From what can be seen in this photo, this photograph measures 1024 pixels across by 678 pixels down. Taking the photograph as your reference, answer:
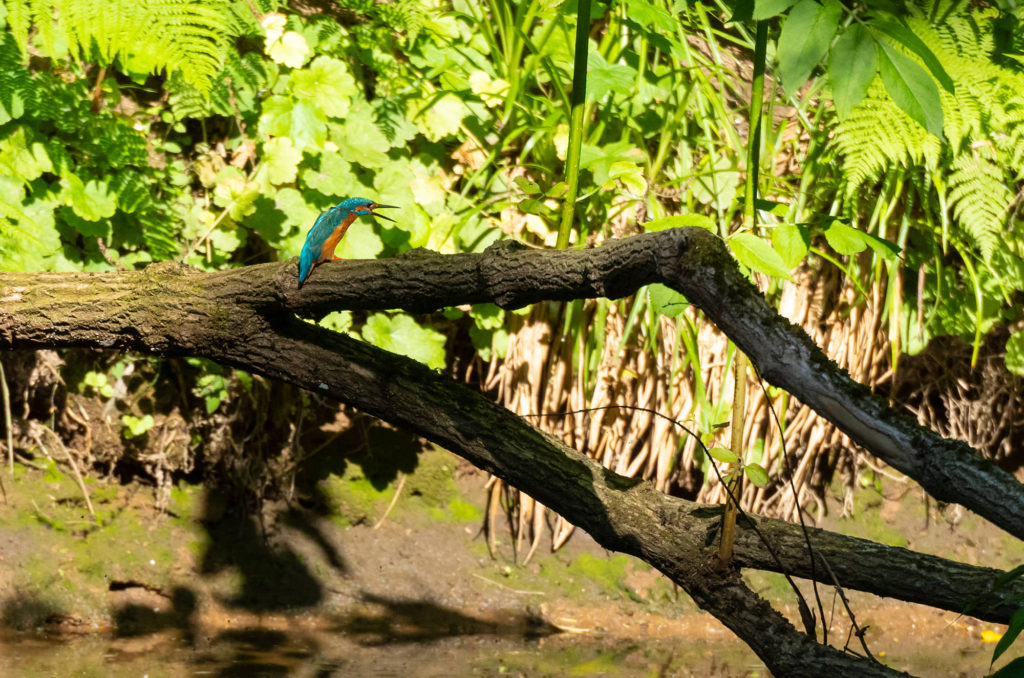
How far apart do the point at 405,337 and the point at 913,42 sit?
211cm

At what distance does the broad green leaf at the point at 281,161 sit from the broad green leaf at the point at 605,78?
937 millimetres

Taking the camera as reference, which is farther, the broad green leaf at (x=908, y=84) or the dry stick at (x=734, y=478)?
the dry stick at (x=734, y=478)

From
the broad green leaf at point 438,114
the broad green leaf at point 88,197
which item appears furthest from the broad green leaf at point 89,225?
the broad green leaf at point 438,114

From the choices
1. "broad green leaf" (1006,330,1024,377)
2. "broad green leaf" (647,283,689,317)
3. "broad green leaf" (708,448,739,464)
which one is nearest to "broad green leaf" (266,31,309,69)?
"broad green leaf" (647,283,689,317)

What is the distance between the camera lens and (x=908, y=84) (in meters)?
1.19

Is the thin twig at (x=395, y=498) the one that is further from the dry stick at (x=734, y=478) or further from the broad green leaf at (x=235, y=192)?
the dry stick at (x=734, y=478)

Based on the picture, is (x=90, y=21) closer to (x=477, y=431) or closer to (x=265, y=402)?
(x=477, y=431)

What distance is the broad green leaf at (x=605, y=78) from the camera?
2.83 metres

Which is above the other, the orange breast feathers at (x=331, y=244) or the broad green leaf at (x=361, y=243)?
the broad green leaf at (x=361, y=243)

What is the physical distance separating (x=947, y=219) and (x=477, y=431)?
218 cm

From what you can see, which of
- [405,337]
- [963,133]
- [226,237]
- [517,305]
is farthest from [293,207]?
[963,133]

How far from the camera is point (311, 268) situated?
1.80m

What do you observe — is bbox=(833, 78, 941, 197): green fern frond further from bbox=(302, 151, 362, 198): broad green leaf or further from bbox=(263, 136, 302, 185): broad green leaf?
bbox=(263, 136, 302, 185): broad green leaf

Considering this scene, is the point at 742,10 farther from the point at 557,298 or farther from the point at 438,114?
the point at 438,114
